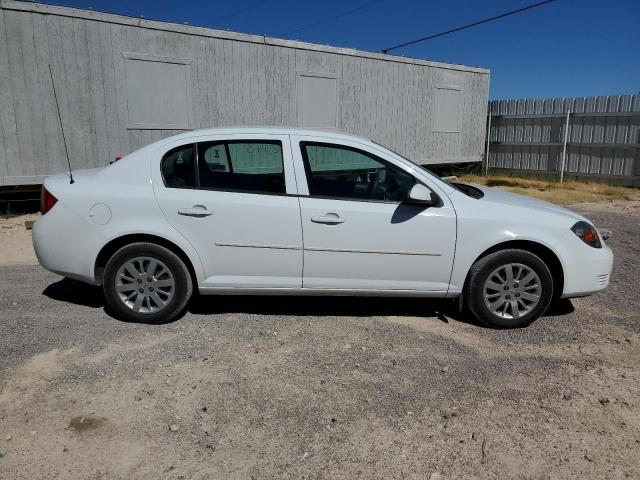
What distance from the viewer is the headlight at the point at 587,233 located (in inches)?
169

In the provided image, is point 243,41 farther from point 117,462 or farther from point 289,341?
point 117,462

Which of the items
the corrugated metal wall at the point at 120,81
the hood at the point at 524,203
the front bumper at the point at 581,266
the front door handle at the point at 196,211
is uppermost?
the corrugated metal wall at the point at 120,81

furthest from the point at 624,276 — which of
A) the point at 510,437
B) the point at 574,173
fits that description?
the point at 574,173

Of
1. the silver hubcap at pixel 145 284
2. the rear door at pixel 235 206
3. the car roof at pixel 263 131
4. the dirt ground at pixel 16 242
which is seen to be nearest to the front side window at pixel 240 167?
the rear door at pixel 235 206

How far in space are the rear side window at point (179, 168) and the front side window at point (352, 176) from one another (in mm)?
904

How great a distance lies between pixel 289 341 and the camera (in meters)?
4.06

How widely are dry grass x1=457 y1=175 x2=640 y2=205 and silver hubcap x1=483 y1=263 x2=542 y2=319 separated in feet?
25.8

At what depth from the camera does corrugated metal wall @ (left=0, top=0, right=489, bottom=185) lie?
814cm

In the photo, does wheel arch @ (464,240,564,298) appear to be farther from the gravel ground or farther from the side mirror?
the side mirror

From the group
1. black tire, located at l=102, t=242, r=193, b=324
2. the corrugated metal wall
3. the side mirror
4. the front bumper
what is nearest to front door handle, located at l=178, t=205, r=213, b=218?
black tire, located at l=102, t=242, r=193, b=324

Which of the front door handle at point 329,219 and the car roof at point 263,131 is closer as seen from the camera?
the front door handle at point 329,219

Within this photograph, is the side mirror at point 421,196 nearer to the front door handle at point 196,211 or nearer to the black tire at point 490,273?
the black tire at point 490,273

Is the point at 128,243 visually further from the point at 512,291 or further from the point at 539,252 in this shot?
the point at 539,252

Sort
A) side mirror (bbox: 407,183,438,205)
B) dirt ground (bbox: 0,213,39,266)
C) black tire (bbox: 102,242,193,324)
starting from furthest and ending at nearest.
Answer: dirt ground (bbox: 0,213,39,266) → black tire (bbox: 102,242,193,324) → side mirror (bbox: 407,183,438,205)
